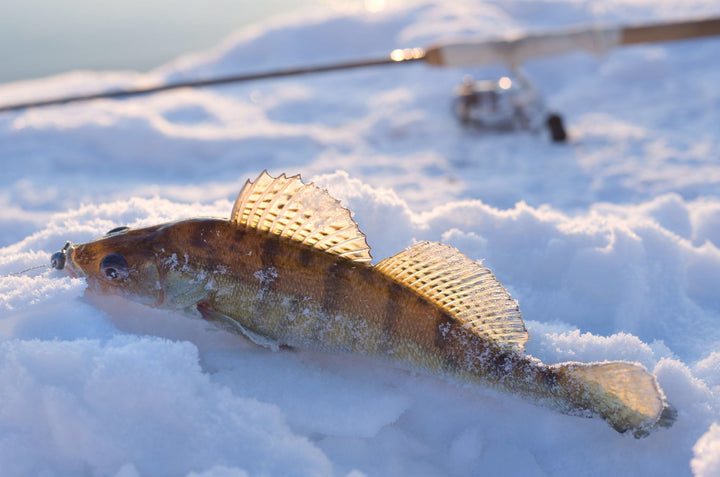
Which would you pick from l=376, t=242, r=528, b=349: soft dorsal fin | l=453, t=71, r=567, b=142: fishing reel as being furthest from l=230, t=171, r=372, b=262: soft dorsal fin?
l=453, t=71, r=567, b=142: fishing reel

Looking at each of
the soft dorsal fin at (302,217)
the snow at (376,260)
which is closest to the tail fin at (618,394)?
the snow at (376,260)

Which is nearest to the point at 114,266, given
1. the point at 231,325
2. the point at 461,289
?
the point at 231,325

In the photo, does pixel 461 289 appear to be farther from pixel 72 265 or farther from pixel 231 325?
pixel 72 265

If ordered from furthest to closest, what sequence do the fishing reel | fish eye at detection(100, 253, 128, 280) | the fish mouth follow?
the fishing reel, the fish mouth, fish eye at detection(100, 253, 128, 280)

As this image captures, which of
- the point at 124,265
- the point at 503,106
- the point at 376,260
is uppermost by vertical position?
the point at 124,265

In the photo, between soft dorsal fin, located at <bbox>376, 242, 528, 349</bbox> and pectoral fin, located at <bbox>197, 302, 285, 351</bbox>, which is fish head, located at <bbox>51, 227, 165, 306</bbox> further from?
soft dorsal fin, located at <bbox>376, 242, 528, 349</bbox>

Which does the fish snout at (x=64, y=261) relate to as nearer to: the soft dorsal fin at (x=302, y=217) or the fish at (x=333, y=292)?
the fish at (x=333, y=292)

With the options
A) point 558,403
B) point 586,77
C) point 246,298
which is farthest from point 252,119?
point 558,403

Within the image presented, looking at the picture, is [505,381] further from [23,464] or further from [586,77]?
[586,77]
